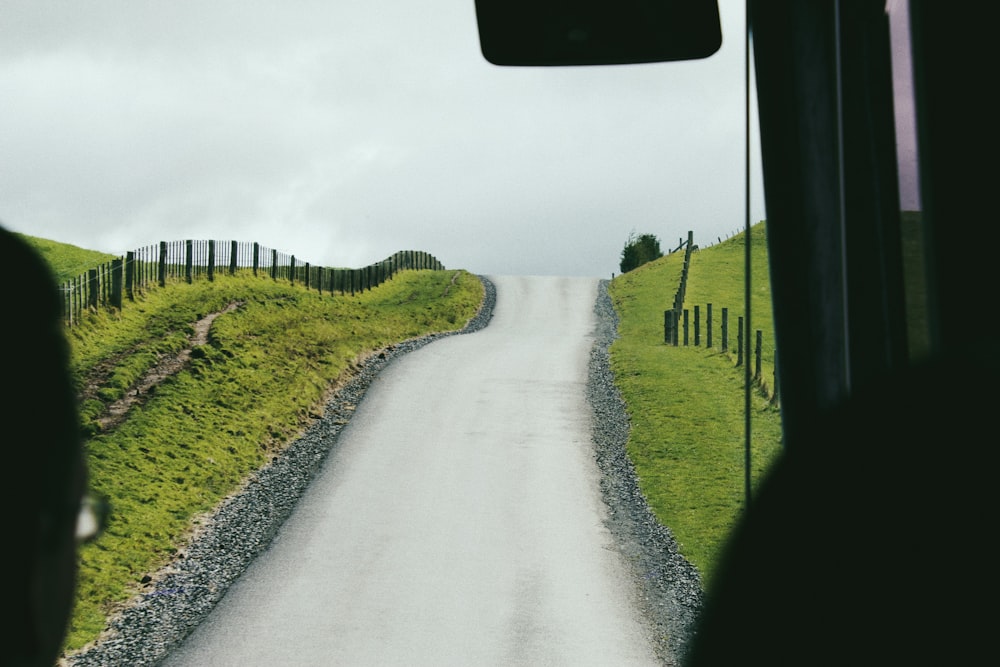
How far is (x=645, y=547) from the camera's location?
12.3 meters

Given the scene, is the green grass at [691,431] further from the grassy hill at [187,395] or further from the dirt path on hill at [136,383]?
the dirt path on hill at [136,383]

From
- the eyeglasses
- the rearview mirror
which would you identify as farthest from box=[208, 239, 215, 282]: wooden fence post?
the eyeglasses

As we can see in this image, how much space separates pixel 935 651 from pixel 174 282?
2939 cm

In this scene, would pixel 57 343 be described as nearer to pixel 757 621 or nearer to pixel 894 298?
pixel 757 621

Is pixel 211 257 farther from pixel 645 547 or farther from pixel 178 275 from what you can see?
pixel 645 547

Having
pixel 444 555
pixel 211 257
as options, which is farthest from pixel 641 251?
pixel 444 555

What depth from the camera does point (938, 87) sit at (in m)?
1.21

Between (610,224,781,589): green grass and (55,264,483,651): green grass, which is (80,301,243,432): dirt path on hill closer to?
(55,264,483,651): green grass

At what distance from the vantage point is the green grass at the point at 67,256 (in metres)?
38.3

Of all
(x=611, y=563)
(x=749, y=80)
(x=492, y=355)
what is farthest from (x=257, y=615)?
(x=492, y=355)

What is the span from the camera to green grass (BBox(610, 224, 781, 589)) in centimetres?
1335

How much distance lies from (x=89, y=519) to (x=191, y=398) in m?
17.7

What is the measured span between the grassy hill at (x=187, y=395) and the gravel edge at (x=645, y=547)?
240 inches

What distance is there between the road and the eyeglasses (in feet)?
26.8
